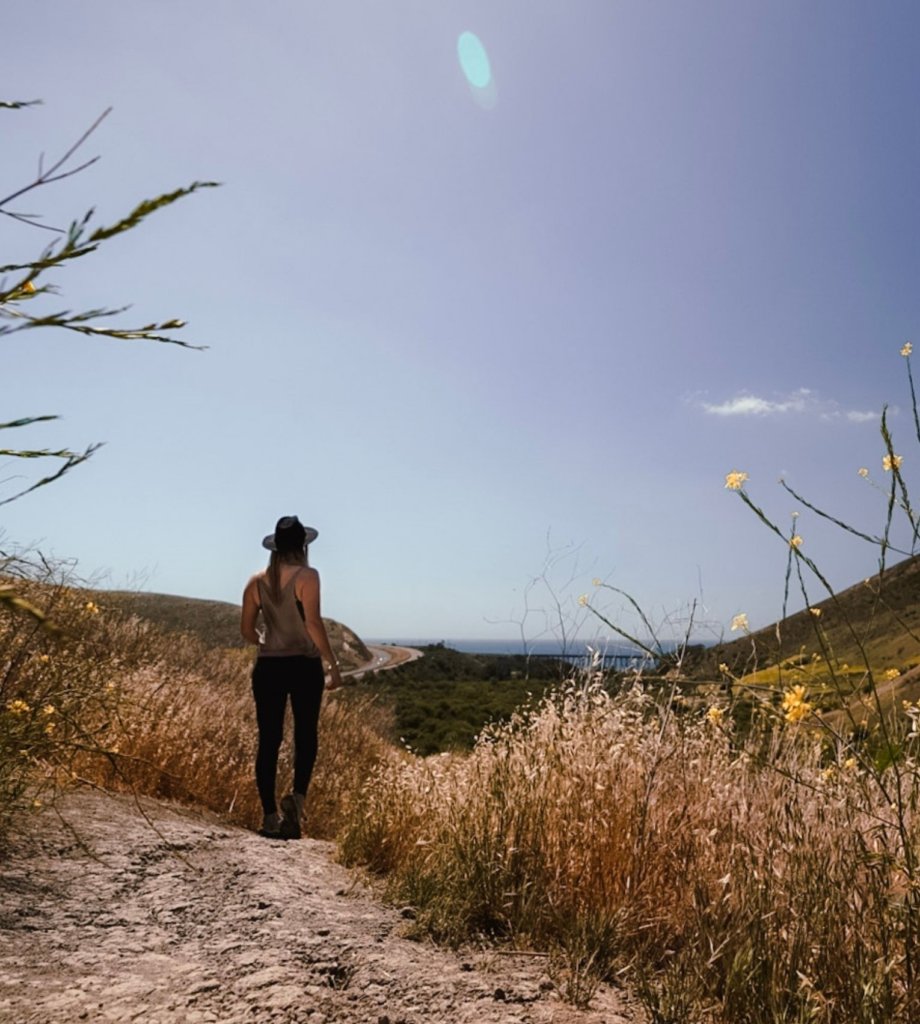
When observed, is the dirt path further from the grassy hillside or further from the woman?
the grassy hillside

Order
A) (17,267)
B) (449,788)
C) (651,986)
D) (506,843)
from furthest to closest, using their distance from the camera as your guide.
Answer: (449,788)
(506,843)
(651,986)
(17,267)

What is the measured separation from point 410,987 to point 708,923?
998 millimetres

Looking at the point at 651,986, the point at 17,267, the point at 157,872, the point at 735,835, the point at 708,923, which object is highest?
the point at 17,267

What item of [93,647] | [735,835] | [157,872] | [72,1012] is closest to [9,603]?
[72,1012]

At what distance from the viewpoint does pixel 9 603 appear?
28.9 inches

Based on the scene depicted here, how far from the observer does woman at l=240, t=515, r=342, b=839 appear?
17.8 ft

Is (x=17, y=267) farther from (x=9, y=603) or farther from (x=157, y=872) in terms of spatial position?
(x=157, y=872)

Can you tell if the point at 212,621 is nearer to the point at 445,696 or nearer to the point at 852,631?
the point at 445,696

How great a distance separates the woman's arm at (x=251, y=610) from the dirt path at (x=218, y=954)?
1.76 m

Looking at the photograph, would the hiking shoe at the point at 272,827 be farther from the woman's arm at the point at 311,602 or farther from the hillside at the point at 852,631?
the hillside at the point at 852,631

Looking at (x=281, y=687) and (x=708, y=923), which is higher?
(x=281, y=687)

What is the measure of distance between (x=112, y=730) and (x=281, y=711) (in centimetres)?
124

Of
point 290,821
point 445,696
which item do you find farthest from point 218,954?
point 445,696

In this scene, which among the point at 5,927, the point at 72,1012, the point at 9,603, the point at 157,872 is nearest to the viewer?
the point at 9,603
